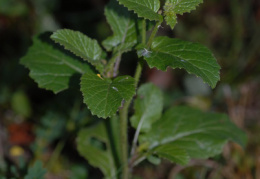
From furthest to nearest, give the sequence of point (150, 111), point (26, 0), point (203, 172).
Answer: point (26, 0) → point (203, 172) → point (150, 111)

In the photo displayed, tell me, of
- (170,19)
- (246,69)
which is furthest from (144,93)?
(246,69)

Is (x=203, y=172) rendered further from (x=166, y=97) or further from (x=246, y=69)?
(x=246, y=69)

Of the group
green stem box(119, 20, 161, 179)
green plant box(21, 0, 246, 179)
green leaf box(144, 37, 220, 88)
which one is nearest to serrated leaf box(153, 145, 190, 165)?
green plant box(21, 0, 246, 179)

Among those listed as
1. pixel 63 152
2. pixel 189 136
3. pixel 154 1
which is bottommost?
pixel 63 152

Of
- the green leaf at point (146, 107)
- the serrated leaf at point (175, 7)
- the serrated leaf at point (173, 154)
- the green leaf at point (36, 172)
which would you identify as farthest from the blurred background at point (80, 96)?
the serrated leaf at point (175, 7)

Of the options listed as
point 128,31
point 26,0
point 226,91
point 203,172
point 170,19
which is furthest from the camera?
point 26,0
